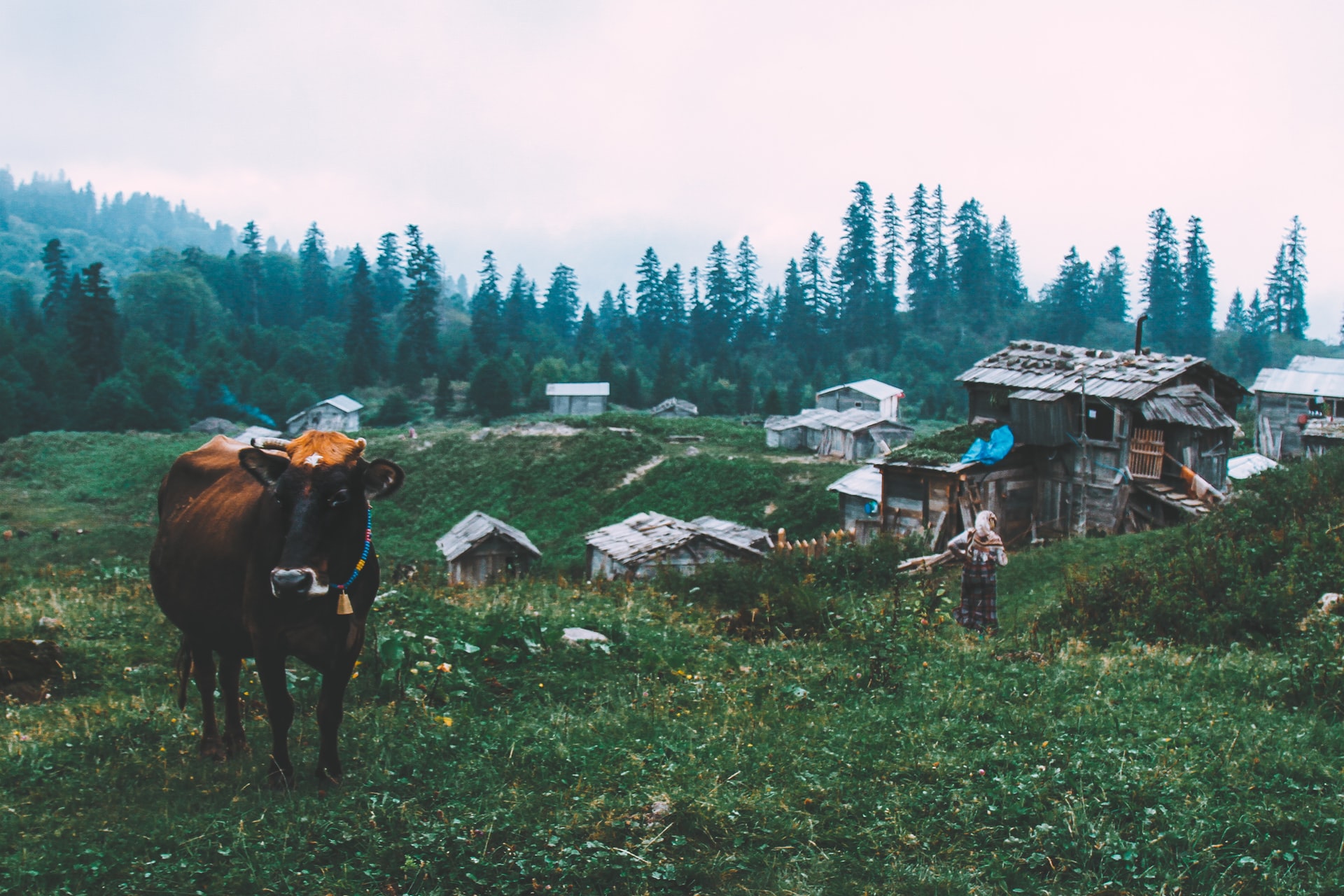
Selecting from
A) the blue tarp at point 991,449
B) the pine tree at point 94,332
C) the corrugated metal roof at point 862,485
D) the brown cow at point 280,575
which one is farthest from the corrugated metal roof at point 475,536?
the pine tree at point 94,332

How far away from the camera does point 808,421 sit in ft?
218

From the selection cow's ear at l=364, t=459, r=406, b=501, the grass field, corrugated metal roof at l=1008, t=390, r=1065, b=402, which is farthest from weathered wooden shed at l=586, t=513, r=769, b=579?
cow's ear at l=364, t=459, r=406, b=501

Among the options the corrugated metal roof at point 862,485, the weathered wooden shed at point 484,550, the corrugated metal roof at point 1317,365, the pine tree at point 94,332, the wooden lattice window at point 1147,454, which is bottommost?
the weathered wooden shed at point 484,550

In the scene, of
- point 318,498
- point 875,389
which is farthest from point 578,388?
point 318,498

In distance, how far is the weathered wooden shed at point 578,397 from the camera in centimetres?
8931

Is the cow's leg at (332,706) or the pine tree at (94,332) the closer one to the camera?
the cow's leg at (332,706)

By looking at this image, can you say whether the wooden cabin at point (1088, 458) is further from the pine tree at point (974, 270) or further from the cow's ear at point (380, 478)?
the pine tree at point (974, 270)

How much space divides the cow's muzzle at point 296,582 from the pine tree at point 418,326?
96933mm

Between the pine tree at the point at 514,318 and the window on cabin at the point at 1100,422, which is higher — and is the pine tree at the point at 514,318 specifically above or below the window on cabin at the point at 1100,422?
above

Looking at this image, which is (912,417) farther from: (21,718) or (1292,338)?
(21,718)

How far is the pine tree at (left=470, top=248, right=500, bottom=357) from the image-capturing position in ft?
356

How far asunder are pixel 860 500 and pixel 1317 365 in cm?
3108

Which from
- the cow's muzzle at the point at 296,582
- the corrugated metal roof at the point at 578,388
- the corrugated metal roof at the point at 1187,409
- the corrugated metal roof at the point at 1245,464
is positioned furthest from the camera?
the corrugated metal roof at the point at 578,388

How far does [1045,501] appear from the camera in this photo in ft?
97.6
